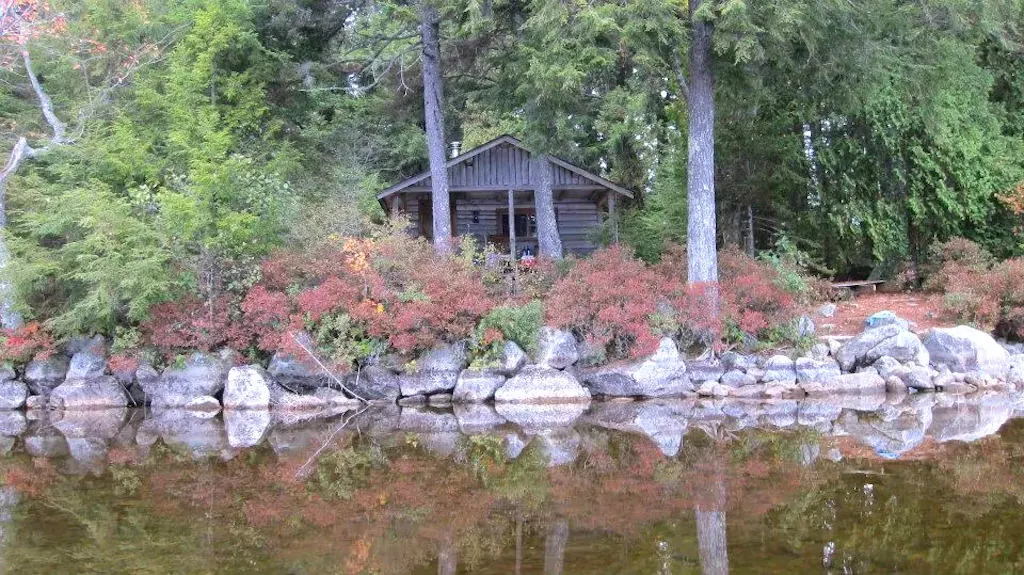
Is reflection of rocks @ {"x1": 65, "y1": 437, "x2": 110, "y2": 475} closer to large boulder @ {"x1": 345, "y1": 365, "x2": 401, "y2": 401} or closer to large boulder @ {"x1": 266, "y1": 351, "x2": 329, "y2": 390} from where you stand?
large boulder @ {"x1": 266, "y1": 351, "x2": 329, "y2": 390}

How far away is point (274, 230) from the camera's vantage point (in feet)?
55.5

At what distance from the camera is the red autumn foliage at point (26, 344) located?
15273 mm

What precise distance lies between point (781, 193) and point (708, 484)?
13.3 m

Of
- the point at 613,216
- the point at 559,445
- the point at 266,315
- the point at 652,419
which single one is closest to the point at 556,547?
the point at 559,445

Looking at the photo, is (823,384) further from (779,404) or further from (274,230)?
(274,230)

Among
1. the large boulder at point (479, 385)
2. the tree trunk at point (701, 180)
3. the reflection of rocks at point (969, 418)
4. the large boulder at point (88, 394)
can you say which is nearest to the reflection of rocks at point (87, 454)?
the large boulder at point (88, 394)

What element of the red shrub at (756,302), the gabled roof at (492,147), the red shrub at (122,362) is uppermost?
the gabled roof at (492,147)

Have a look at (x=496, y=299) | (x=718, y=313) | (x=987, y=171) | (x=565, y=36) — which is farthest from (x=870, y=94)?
(x=496, y=299)

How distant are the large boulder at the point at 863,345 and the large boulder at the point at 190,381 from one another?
11598 millimetres

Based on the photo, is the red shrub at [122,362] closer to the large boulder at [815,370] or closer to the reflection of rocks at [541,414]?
the reflection of rocks at [541,414]

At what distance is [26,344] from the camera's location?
15297mm

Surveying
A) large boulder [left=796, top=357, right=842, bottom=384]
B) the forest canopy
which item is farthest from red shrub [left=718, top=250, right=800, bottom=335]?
the forest canopy

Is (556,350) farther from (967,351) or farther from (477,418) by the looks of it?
(967,351)

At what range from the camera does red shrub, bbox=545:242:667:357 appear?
1416 centimetres
